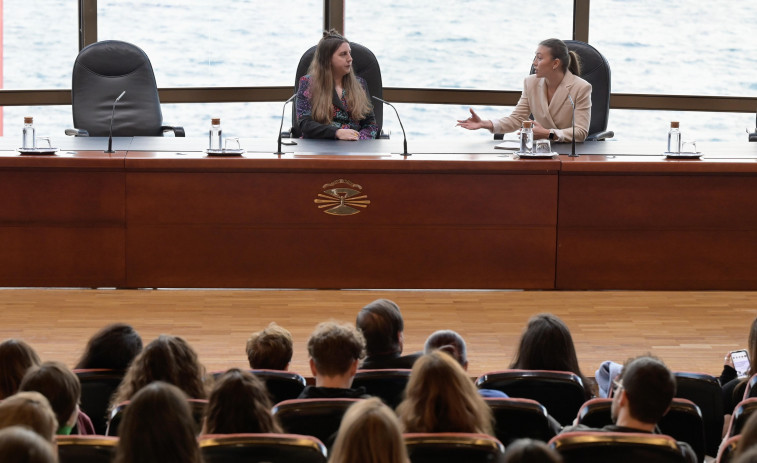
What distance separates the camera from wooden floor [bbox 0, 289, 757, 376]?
439cm

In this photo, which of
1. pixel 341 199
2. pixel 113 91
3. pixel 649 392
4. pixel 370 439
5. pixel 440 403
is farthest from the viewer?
pixel 113 91

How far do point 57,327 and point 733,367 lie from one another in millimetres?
2840

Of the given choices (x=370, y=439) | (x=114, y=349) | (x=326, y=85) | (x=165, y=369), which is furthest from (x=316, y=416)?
(x=326, y=85)

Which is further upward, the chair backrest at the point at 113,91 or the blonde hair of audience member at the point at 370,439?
the chair backrest at the point at 113,91

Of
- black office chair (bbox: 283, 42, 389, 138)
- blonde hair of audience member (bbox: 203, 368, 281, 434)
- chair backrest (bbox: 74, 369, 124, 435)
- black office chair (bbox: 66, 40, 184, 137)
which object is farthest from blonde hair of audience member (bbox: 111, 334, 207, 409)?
black office chair (bbox: 66, 40, 184, 137)

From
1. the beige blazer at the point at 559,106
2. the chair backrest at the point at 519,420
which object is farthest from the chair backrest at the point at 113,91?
the chair backrest at the point at 519,420

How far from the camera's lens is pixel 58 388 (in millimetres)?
2562

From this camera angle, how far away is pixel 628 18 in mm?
8227

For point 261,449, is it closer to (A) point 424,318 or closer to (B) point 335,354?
(B) point 335,354

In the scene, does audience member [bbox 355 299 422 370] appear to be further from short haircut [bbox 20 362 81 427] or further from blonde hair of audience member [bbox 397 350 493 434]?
short haircut [bbox 20 362 81 427]

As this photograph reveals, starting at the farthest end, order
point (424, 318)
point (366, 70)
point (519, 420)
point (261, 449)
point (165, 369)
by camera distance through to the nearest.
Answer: point (366, 70) → point (424, 318) → point (165, 369) → point (519, 420) → point (261, 449)

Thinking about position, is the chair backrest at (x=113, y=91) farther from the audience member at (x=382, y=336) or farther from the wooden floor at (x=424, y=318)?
the audience member at (x=382, y=336)

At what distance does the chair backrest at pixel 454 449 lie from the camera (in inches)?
92.7

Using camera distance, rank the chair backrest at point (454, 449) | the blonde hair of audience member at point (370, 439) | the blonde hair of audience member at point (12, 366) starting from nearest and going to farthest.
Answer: the blonde hair of audience member at point (370, 439) < the chair backrest at point (454, 449) < the blonde hair of audience member at point (12, 366)
